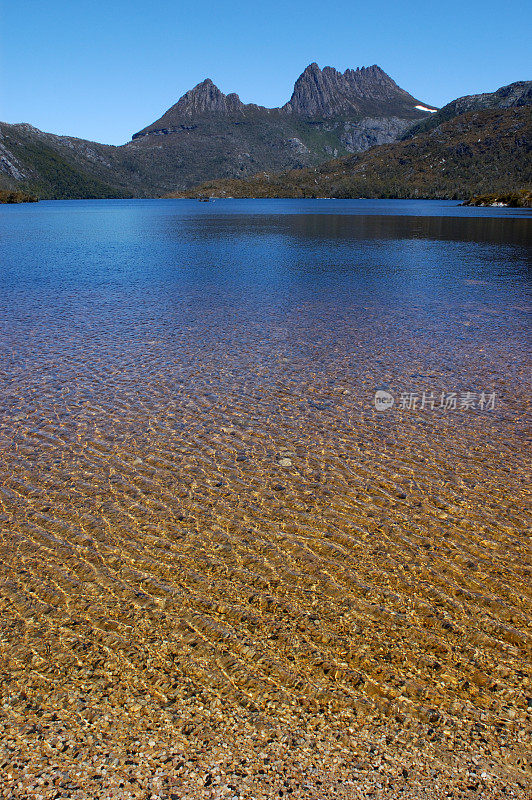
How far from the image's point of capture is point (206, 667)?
628 centimetres

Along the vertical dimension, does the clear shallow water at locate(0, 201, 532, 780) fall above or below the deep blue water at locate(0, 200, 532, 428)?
below

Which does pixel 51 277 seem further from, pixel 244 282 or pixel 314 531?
pixel 314 531

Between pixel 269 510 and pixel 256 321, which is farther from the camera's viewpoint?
pixel 256 321

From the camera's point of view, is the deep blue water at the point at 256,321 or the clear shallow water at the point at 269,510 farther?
the deep blue water at the point at 256,321

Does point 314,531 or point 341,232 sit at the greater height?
point 341,232

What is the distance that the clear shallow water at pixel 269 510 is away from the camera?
6402 millimetres

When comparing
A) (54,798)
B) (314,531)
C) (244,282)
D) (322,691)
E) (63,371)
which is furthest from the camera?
(244,282)

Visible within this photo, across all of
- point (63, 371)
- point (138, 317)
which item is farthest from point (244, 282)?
point (63, 371)

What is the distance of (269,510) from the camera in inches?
383

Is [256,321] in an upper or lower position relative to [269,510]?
upper

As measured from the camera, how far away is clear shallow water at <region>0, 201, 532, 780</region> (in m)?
6.40

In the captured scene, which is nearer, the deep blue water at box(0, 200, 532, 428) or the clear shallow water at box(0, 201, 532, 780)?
the clear shallow water at box(0, 201, 532, 780)

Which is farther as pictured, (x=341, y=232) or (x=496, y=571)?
(x=341, y=232)

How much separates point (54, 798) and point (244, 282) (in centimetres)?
Result: 3330
